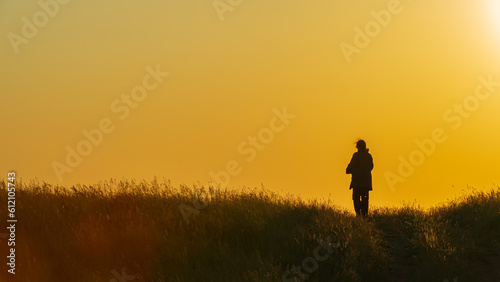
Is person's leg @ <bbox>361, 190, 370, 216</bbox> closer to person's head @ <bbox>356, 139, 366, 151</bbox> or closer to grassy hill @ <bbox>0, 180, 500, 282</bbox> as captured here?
person's head @ <bbox>356, 139, 366, 151</bbox>

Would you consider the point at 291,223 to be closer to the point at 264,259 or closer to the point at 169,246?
the point at 264,259

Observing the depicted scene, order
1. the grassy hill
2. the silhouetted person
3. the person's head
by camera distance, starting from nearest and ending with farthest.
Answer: the grassy hill
the silhouetted person
the person's head

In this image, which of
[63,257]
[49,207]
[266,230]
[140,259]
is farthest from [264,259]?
[49,207]

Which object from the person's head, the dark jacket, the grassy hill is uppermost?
the person's head

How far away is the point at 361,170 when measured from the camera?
17.7 metres

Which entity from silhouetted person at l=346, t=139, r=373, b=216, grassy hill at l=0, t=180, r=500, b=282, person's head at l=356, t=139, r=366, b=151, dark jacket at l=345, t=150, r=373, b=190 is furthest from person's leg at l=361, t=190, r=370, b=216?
grassy hill at l=0, t=180, r=500, b=282

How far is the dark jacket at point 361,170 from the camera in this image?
17625 millimetres

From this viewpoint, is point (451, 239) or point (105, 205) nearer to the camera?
point (451, 239)

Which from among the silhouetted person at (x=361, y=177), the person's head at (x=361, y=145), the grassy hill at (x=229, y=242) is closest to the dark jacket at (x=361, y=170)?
the silhouetted person at (x=361, y=177)

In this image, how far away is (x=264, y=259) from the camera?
11.8 m

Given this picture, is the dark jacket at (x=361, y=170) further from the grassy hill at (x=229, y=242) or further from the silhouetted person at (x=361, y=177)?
the grassy hill at (x=229, y=242)

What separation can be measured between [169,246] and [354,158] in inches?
296

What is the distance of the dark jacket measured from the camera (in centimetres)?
1762

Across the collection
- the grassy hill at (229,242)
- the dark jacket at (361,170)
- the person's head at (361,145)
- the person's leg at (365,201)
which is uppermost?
the person's head at (361,145)
